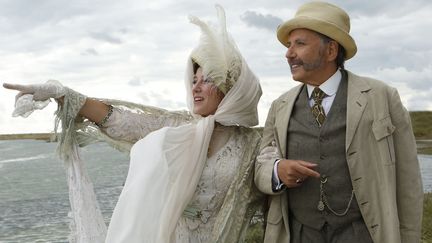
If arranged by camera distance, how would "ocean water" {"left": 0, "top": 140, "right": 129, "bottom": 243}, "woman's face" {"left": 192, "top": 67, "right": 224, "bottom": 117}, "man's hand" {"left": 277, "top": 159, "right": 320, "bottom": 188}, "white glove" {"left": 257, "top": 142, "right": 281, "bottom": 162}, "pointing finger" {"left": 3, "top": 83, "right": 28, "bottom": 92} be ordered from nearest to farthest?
"man's hand" {"left": 277, "top": 159, "right": 320, "bottom": 188}
"white glove" {"left": 257, "top": 142, "right": 281, "bottom": 162}
"pointing finger" {"left": 3, "top": 83, "right": 28, "bottom": 92}
"woman's face" {"left": 192, "top": 67, "right": 224, "bottom": 117}
"ocean water" {"left": 0, "top": 140, "right": 129, "bottom": 243}

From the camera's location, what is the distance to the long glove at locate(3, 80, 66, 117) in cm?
380

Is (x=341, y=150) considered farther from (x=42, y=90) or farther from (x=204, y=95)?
(x=42, y=90)

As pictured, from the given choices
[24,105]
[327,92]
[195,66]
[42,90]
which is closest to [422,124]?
[195,66]

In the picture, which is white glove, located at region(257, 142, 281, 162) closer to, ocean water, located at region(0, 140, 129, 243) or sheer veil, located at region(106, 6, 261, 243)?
sheer veil, located at region(106, 6, 261, 243)

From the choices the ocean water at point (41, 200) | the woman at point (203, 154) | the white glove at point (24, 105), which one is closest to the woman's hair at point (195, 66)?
the woman at point (203, 154)

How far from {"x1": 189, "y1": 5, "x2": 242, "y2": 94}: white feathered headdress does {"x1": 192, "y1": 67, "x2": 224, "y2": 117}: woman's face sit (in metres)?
0.04

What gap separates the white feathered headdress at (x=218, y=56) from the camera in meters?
3.88

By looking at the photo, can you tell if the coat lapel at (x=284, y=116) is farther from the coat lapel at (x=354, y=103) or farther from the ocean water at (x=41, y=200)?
the ocean water at (x=41, y=200)

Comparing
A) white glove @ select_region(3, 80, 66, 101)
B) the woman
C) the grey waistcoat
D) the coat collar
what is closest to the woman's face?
the woman

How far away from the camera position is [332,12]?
11.7 feet

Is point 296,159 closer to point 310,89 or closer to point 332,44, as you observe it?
point 310,89

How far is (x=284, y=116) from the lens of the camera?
143 inches

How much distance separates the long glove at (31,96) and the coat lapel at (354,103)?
5.53 ft

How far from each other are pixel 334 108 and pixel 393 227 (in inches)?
26.2
